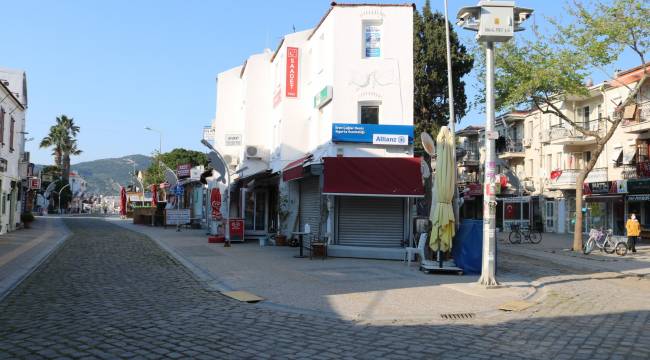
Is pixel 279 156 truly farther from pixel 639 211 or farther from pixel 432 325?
pixel 639 211

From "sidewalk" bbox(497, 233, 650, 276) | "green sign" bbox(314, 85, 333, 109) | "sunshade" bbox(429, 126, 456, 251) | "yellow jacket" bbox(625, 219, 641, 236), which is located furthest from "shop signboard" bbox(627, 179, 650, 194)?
"sunshade" bbox(429, 126, 456, 251)

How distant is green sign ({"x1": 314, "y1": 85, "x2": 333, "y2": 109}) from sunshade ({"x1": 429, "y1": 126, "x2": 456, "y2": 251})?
614 centimetres

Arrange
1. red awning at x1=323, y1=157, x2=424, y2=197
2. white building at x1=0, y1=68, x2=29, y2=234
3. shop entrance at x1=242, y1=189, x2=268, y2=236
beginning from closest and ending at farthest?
red awning at x1=323, y1=157, x2=424, y2=197 → white building at x1=0, y1=68, x2=29, y2=234 → shop entrance at x1=242, y1=189, x2=268, y2=236

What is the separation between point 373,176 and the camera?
18.2 meters

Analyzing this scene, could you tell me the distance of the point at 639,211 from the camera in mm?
35094

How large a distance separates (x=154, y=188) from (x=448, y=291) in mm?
45257

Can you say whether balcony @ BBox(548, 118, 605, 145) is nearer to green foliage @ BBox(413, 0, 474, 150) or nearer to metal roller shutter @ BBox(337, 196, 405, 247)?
green foliage @ BBox(413, 0, 474, 150)

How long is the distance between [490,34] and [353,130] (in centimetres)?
784

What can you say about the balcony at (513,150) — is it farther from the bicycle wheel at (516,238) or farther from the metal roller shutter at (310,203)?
the metal roller shutter at (310,203)

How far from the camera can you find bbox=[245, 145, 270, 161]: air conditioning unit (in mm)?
28333

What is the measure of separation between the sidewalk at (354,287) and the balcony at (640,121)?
23.9 meters

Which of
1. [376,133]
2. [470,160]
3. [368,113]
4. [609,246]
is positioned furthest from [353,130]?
[470,160]

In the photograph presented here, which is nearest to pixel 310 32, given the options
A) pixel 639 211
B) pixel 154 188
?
pixel 639 211

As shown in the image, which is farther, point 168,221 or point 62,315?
point 168,221
